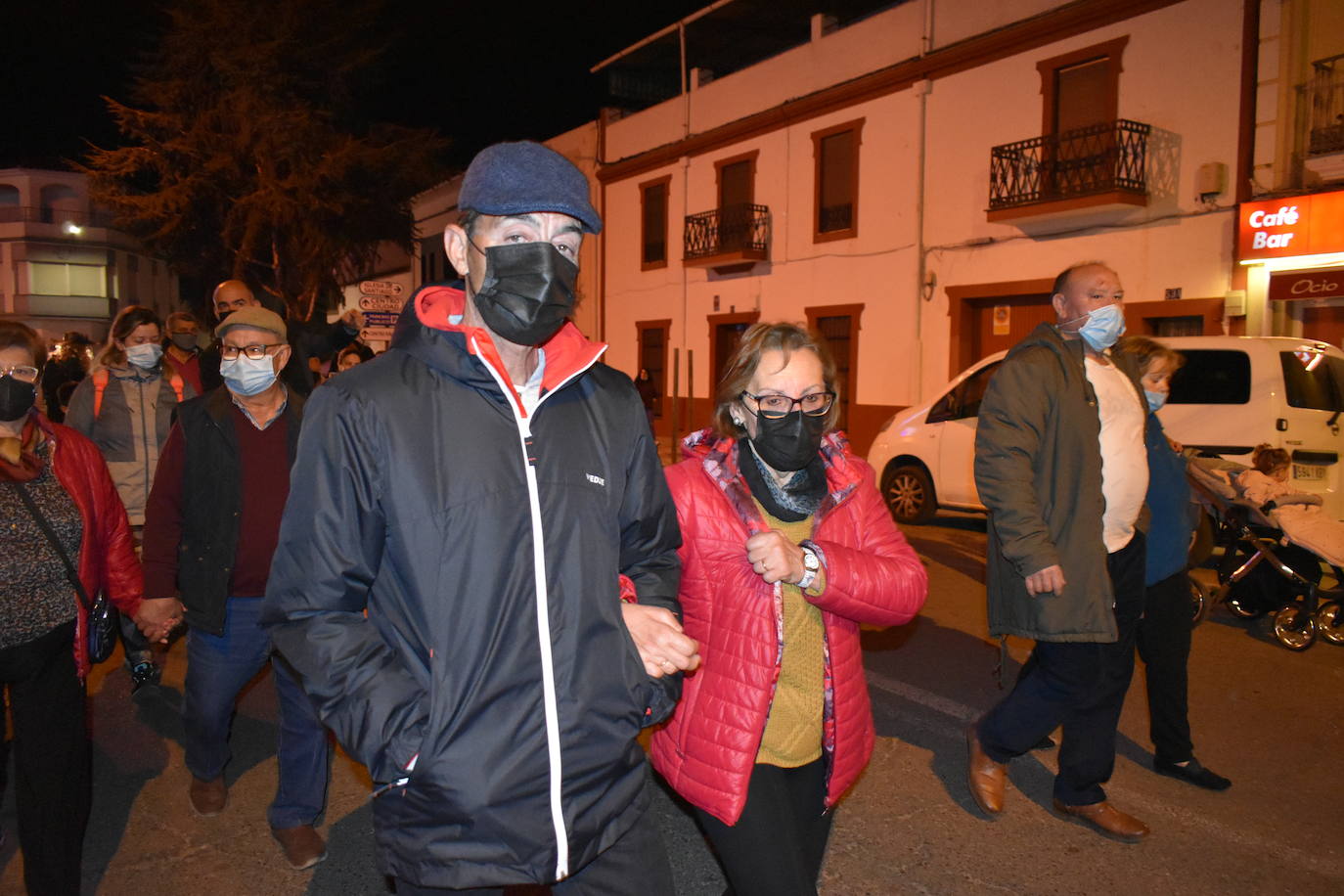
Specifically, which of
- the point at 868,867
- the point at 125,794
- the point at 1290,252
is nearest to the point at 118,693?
the point at 125,794

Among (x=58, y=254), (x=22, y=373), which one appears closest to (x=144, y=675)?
(x=22, y=373)

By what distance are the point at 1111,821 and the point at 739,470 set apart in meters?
2.39

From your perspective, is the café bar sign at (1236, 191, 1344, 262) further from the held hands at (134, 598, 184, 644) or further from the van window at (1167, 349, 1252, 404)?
the held hands at (134, 598, 184, 644)

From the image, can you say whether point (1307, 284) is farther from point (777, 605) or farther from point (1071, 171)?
point (777, 605)

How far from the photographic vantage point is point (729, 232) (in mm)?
22484

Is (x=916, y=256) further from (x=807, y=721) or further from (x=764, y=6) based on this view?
(x=807, y=721)

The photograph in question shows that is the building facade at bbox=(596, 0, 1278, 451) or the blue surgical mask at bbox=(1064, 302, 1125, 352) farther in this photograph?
the building facade at bbox=(596, 0, 1278, 451)

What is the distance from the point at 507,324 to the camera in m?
1.93

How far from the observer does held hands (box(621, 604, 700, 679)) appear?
6.51 feet

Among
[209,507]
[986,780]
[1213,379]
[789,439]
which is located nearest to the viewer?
[789,439]

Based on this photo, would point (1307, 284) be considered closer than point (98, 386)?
No

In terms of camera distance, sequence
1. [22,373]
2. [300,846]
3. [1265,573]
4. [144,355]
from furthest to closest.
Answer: [1265,573] → [144,355] → [300,846] → [22,373]

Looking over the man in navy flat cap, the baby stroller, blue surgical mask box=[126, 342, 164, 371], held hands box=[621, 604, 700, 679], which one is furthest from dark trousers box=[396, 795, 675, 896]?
the baby stroller

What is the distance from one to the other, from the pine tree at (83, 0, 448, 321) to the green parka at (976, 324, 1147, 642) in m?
23.9
